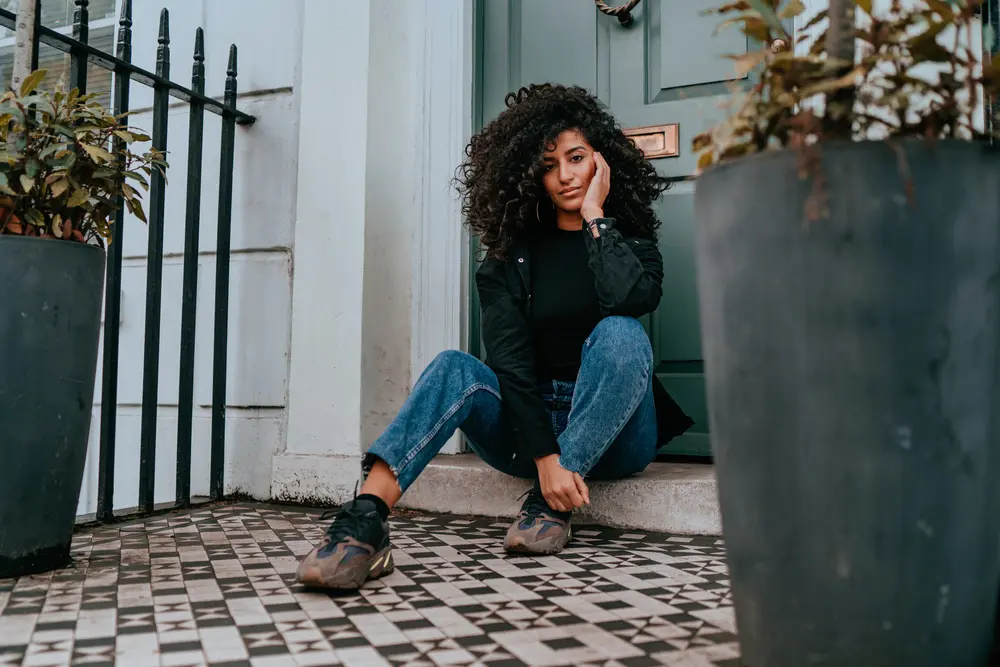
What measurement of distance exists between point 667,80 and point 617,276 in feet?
3.09

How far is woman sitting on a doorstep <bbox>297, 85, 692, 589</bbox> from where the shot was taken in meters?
1.85

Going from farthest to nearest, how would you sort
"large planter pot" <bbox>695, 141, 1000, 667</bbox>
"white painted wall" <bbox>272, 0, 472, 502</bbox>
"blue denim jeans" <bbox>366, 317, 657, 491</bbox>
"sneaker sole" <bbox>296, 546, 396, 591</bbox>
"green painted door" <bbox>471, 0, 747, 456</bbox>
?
"white painted wall" <bbox>272, 0, 472, 502</bbox>
"green painted door" <bbox>471, 0, 747, 456</bbox>
"blue denim jeans" <bbox>366, 317, 657, 491</bbox>
"sneaker sole" <bbox>296, 546, 396, 591</bbox>
"large planter pot" <bbox>695, 141, 1000, 667</bbox>

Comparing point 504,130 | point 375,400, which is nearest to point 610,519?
point 375,400

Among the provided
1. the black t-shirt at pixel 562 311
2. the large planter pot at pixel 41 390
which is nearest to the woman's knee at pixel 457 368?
the black t-shirt at pixel 562 311

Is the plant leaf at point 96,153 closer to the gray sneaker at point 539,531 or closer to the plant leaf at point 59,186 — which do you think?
the plant leaf at point 59,186

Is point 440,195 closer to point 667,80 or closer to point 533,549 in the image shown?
point 667,80

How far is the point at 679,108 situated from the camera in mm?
2504

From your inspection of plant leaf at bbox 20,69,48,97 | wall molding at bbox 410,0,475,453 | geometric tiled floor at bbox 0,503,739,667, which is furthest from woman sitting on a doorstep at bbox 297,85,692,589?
plant leaf at bbox 20,69,48,97

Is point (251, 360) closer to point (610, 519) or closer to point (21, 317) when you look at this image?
point (21, 317)

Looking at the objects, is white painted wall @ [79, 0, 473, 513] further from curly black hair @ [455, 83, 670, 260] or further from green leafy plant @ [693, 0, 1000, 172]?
green leafy plant @ [693, 0, 1000, 172]

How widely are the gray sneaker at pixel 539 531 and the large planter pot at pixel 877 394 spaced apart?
1.00 meters

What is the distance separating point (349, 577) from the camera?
5.05 feet

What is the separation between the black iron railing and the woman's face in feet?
3.67

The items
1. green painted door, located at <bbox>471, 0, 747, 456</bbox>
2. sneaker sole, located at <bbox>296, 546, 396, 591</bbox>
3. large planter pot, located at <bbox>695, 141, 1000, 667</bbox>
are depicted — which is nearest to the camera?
large planter pot, located at <bbox>695, 141, 1000, 667</bbox>
